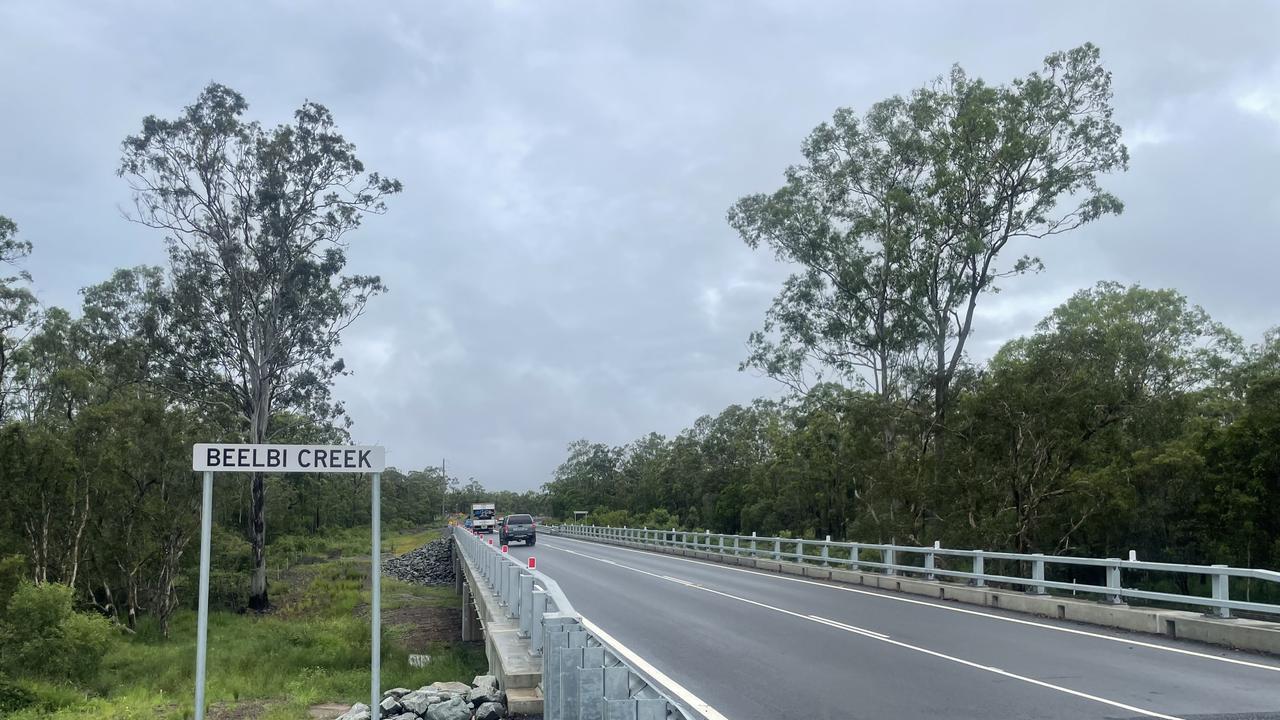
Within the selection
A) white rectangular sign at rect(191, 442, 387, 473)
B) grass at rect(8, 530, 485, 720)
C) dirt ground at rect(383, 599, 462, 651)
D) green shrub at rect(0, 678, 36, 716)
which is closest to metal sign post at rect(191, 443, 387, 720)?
white rectangular sign at rect(191, 442, 387, 473)

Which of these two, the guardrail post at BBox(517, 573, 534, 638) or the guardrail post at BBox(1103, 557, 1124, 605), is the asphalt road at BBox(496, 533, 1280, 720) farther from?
the guardrail post at BBox(517, 573, 534, 638)

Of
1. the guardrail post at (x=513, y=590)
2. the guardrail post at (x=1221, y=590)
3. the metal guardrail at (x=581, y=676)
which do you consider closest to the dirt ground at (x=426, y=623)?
the guardrail post at (x=513, y=590)

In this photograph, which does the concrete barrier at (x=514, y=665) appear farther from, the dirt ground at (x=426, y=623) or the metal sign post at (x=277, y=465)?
the dirt ground at (x=426, y=623)

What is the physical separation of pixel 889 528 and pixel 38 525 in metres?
30.0

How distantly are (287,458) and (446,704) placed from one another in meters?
4.34

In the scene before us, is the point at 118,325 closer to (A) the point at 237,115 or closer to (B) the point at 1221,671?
(A) the point at 237,115

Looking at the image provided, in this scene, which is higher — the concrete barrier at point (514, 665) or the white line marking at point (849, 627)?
the concrete barrier at point (514, 665)

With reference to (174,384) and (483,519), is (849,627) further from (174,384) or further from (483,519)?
(483,519)

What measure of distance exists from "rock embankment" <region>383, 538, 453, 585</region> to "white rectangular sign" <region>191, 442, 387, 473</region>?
47453mm

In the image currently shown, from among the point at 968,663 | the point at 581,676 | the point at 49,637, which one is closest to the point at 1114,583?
the point at 968,663

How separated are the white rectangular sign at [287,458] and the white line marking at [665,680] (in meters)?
2.58

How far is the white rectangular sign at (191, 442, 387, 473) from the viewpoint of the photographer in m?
8.36

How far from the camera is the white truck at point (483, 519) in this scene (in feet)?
261

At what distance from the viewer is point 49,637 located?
22391 millimetres
